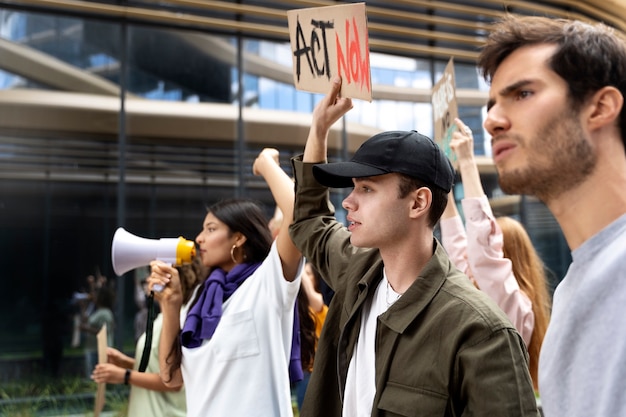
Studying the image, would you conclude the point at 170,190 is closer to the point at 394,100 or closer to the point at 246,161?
the point at 246,161

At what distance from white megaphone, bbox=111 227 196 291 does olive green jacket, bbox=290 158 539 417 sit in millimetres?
1048

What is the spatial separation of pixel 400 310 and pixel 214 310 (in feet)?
3.83

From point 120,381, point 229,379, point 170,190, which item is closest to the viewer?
point 229,379

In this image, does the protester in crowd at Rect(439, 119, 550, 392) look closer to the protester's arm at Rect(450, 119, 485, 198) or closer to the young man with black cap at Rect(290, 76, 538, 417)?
the protester's arm at Rect(450, 119, 485, 198)

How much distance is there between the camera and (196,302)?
2.90 metres

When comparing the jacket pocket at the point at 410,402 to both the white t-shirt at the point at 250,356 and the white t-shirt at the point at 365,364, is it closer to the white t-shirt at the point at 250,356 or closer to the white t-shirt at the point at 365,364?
Answer: the white t-shirt at the point at 365,364

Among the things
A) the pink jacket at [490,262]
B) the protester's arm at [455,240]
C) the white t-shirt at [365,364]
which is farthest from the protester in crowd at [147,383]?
the white t-shirt at [365,364]

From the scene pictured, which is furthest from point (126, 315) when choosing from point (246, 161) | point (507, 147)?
point (507, 147)

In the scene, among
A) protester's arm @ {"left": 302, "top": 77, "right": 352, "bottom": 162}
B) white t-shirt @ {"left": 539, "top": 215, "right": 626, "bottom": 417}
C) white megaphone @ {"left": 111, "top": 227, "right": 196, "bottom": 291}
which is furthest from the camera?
white megaphone @ {"left": 111, "top": 227, "right": 196, "bottom": 291}

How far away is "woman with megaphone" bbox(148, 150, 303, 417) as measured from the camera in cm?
251

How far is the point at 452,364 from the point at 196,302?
161cm

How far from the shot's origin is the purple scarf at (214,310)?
265 cm

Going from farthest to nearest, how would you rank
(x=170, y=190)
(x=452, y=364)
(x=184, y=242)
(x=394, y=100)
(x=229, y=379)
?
(x=394, y=100)
(x=170, y=190)
(x=184, y=242)
(x=229, y=379)
(x=452, y=364)

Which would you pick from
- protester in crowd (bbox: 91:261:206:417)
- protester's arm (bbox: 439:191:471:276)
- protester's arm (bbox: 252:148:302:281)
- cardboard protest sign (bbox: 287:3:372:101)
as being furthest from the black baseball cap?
protester in crowd (bbox: 91:261:206:417)
